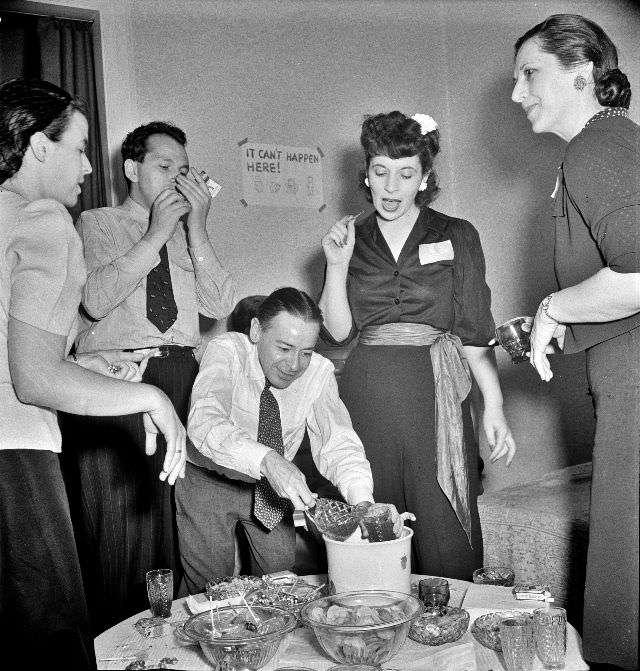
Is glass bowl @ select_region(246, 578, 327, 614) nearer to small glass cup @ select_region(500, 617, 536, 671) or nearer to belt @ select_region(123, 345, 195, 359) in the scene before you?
small glass cup @ select_region(500, 617, 536, 671)

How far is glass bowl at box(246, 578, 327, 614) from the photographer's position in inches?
55.8

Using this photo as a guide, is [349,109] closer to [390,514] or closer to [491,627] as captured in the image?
[390,514]

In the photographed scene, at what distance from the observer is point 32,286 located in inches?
49.4

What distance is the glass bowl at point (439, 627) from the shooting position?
1.29 metres

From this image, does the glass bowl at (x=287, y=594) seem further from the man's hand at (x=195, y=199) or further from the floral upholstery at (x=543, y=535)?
the man's hand at (x=195, y=199)

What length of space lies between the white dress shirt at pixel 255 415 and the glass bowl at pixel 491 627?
1.80 feet

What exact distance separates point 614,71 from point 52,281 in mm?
1165

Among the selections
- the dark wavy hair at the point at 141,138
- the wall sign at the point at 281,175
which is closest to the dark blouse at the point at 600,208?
the dark wavy hair at the point at 141,138

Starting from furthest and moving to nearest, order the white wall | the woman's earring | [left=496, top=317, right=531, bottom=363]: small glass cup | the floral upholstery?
the white wall, the floral upholstery, [left=496, top=317, right=531, bottom=363]: small glass cup, the woman's earring

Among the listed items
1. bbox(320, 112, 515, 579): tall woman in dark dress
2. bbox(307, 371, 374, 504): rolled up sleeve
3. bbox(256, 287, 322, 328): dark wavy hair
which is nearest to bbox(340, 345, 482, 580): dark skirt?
bbox(320, 112, 515, 579): tall woman in dark dress

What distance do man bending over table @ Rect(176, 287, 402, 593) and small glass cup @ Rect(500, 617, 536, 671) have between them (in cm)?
79

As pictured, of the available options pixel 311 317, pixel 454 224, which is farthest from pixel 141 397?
pixel 454 224

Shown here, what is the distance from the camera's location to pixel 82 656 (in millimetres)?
1254

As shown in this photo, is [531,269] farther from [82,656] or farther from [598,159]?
[82,656]
